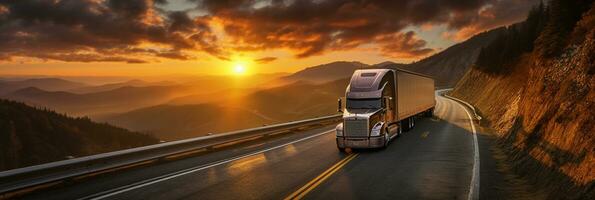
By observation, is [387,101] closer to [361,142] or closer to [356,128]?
[356,128]

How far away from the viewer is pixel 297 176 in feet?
40.8

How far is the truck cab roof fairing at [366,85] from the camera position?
19672 millimetres

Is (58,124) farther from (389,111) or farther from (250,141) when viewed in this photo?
(389,111)

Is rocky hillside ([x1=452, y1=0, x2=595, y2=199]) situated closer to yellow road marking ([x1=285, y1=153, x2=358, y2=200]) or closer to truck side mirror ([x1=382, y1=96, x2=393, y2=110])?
truck side mirror ([x1=382, y1=96, x2=393, y2=110])

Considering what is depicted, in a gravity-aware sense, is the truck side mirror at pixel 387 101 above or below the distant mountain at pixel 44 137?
above

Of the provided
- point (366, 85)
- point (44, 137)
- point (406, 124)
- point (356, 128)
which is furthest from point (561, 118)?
point (44, 137)

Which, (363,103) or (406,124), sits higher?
(363,103)

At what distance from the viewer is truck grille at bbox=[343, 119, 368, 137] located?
57.7 ft

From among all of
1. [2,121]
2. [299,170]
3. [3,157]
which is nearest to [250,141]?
[299,170]

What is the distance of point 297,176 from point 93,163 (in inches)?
233

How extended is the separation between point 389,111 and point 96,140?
44350 millimetres

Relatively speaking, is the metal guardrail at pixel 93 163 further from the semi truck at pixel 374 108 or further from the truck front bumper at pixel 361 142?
the semi truck at pixel 374 108

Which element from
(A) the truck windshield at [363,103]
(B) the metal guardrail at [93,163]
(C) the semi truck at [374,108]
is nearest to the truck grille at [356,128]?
(C) the semi truck at [374,108]

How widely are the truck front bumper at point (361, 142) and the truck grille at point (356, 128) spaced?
21 cm
